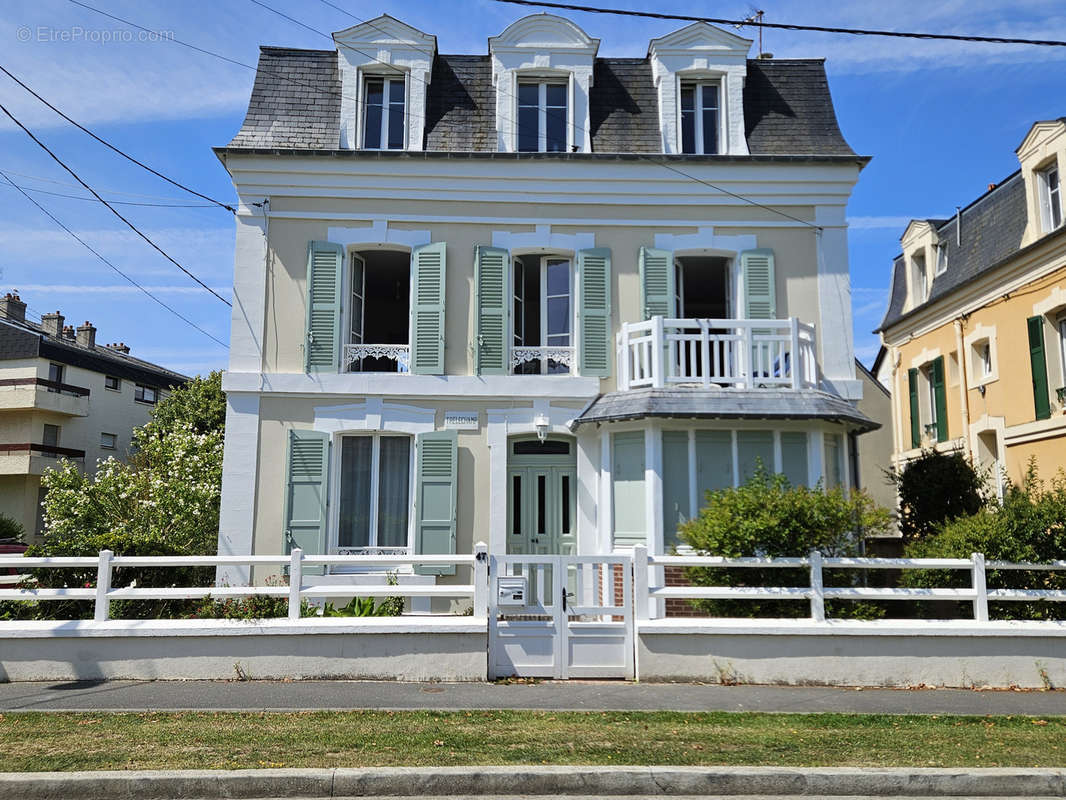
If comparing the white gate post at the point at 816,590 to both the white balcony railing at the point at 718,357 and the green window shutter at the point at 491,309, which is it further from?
the green window shutter at the point at 491,309

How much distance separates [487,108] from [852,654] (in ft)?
31.8


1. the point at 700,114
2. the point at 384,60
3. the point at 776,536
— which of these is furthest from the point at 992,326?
the point at 384,60

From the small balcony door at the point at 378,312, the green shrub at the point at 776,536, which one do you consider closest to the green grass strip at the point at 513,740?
the green shrub at the point at 776,536

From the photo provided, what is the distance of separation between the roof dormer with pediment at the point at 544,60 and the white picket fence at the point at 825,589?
7483 millimetres

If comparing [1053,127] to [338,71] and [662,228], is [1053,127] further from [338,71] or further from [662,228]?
[338,71]

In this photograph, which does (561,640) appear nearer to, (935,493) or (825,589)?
(825,589)

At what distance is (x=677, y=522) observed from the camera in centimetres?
1132

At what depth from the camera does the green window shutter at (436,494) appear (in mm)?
12227

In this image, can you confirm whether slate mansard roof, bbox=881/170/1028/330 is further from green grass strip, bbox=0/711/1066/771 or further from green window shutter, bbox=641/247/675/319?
green grass strip, bbox=0/711/1066/771

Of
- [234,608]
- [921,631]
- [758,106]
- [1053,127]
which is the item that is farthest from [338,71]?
[1053,127]

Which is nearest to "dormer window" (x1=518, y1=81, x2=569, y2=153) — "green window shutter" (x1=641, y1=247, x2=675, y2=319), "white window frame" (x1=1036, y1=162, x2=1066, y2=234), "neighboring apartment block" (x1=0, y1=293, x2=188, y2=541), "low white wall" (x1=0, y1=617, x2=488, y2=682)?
"green window shutter" (x1=641, y1=247, x2=675, y2=319)

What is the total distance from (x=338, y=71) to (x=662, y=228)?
229 inches

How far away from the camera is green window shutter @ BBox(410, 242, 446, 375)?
1280cm

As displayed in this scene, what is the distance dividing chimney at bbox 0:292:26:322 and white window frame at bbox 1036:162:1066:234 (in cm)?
3317
